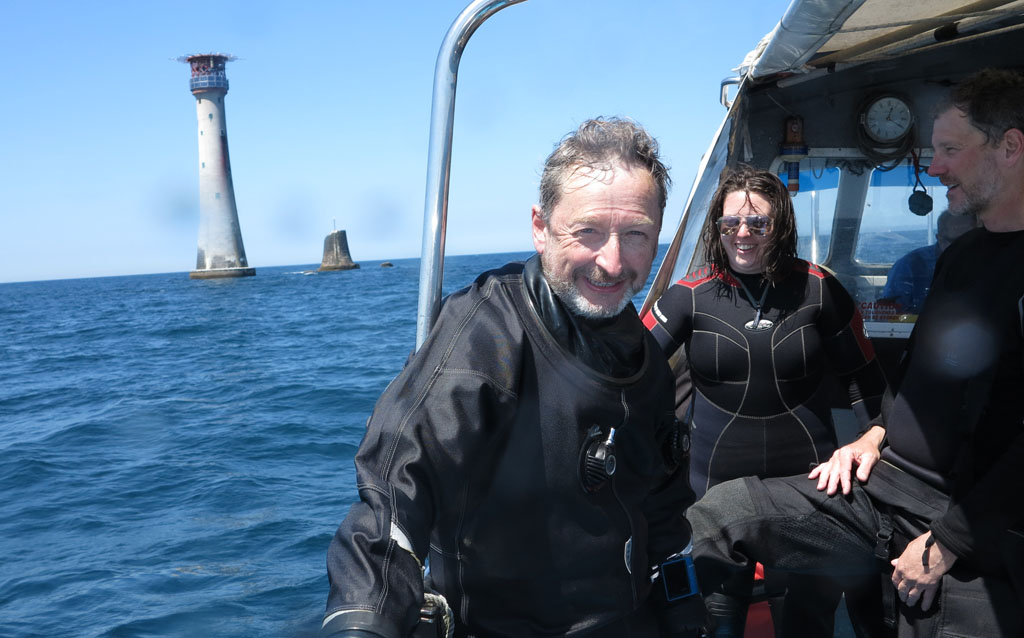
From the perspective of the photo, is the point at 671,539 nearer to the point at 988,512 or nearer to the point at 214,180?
the point at 988,512

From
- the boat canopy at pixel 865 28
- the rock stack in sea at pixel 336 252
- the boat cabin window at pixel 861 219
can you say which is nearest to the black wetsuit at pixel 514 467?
the boat canopy at pixel 865 28

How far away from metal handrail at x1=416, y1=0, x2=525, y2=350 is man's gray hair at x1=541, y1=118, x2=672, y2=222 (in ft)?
1.17

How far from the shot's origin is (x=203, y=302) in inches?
1861

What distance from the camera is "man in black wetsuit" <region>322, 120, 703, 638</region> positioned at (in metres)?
1.57

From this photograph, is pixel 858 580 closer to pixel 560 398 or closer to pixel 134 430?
pixel 560 398

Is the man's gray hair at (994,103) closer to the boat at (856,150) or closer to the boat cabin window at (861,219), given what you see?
the boat at (856,150)

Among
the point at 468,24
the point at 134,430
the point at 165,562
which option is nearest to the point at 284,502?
the point at 165,562

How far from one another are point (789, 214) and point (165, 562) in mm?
6845

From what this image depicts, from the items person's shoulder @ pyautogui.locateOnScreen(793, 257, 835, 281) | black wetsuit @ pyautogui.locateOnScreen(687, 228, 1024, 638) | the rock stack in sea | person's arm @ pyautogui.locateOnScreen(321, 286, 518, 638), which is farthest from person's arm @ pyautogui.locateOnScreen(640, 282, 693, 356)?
the rock stack in sea

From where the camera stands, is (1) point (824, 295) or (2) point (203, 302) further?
(2) point (203, 302)

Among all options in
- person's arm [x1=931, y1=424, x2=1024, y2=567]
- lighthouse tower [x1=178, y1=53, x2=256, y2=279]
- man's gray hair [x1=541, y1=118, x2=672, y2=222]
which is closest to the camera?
man's gray hair [x1=541, y1=118, x2=672, y2=222]

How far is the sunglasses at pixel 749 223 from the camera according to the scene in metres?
2.82

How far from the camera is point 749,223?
2834 millimetres

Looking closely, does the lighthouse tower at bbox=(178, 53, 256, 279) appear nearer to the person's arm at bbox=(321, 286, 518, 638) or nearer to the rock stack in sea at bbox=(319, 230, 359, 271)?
the rock stack in sea at bbox=(319, 230, 359, 271)
